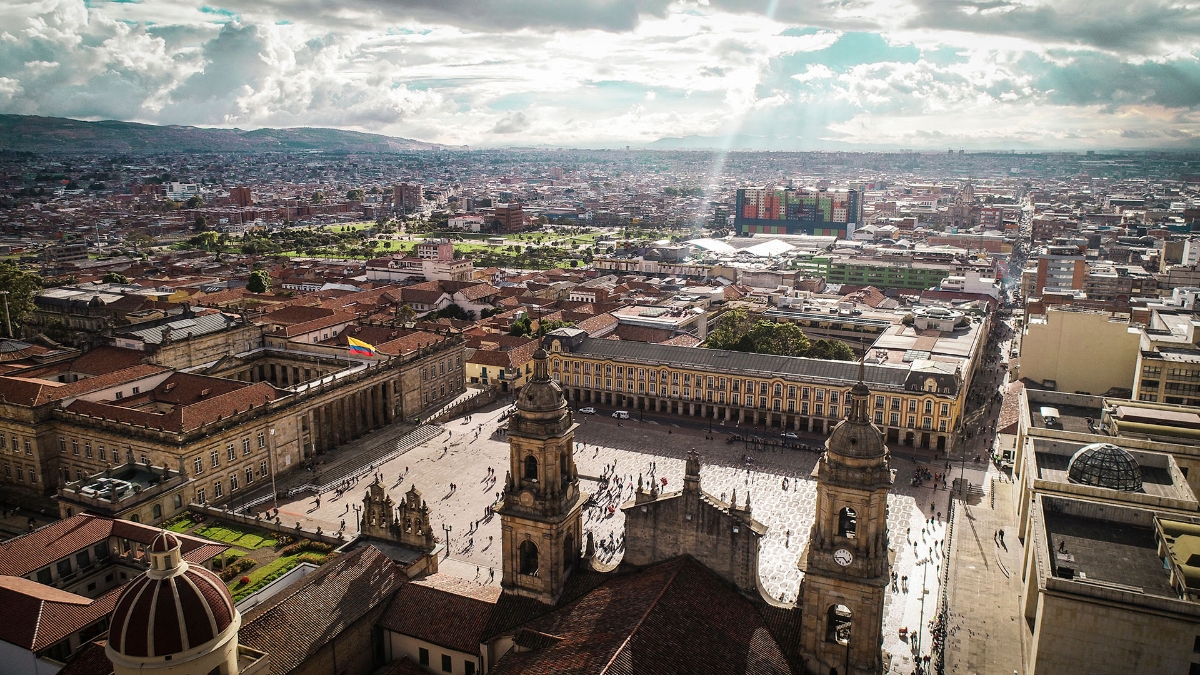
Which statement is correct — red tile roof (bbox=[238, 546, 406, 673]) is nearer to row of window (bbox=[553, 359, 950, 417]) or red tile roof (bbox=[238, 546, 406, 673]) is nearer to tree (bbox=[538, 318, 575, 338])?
row of window (bbox=[553, 359, 950, 417])

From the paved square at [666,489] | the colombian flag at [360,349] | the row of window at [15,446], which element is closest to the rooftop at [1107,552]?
the paved square at [666,489]

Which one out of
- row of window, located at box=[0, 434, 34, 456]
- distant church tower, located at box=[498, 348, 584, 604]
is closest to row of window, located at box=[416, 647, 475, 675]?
distant church tower, located at box=[498, 348, 584, 604]

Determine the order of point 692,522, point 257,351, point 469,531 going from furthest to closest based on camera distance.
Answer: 1. point 257,351
2. point 469,531
3. point 692,522

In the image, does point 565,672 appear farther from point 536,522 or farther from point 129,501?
point 129,501

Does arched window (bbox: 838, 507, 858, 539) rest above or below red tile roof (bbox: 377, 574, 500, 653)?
above

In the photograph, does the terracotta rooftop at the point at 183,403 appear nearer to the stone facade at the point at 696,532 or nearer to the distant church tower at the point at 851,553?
the stone facade at the point at 696,532

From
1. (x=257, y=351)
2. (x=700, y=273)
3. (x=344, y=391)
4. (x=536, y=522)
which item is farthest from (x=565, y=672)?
(x=700, y=273)
